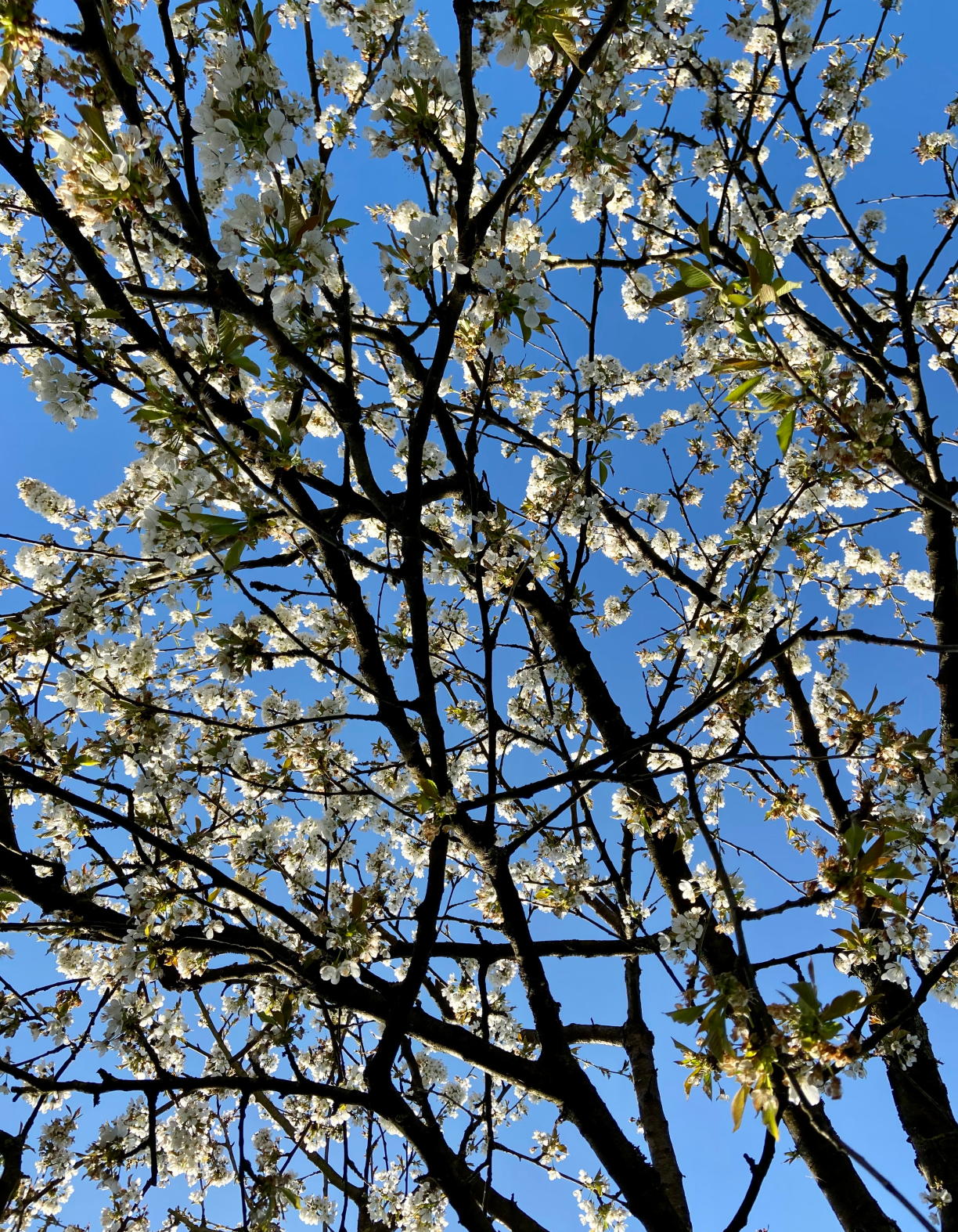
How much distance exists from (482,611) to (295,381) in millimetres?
958

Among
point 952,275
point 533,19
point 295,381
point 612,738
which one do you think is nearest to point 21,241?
point 295,381

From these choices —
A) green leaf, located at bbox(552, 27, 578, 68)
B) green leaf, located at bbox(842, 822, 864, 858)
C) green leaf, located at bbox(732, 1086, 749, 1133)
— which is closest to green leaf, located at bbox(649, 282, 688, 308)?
green leaf, located at bbox(552, 27, 578, 68)

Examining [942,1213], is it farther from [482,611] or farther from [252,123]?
[252,123]

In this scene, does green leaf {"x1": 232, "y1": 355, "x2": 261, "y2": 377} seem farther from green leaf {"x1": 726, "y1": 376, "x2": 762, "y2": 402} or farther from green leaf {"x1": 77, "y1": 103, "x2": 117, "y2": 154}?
green leaf {"x1": 726, "y1": 376, "x2": 762, "y2": 402}

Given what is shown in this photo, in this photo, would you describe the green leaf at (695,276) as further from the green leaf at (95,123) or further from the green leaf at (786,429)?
the green leaf at (95,123)

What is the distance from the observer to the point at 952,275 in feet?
17.1

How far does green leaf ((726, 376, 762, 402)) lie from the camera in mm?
1613

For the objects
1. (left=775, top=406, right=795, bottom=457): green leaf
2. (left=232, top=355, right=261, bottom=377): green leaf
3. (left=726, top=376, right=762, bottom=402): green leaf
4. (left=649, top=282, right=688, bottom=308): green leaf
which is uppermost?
(left=232, top=355, right=261, bottom=377): green leaf

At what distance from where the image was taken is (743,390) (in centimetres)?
162

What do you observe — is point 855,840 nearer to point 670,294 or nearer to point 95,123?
point 670,294

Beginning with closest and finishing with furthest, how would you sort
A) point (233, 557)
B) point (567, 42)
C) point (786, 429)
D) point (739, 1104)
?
point (739, 1104) → point (786, 429) → point (567, 42) → point (233, 557)

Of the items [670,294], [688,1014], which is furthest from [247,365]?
[688,1014]

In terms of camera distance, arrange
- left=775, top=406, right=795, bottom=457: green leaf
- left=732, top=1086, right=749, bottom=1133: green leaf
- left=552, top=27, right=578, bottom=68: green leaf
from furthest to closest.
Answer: left=552, top=27, right=578, bottom=68: green leaf
left=775, top=406, right=795, bottom=457: green leaf
left=732, top=1086, right=749, bottom=1133: green leaf

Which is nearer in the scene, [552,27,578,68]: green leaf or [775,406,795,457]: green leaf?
[775,406,795,457]: green leaf
